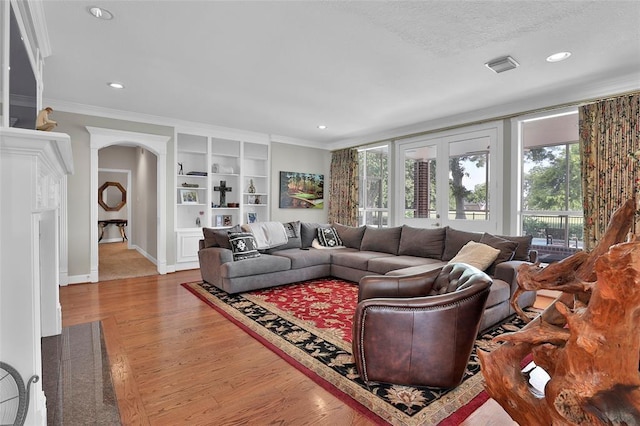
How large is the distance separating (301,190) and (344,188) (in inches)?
37.9

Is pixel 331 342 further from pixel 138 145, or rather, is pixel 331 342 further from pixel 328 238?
pixel 138 145

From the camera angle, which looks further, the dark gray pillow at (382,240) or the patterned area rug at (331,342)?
the dark gray pillow at (382,240)

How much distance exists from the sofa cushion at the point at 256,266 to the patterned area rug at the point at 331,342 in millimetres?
262

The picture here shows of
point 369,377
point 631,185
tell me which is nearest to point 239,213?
point 369,377

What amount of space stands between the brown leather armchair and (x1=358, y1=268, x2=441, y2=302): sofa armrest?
333 mm

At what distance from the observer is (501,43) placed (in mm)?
2803

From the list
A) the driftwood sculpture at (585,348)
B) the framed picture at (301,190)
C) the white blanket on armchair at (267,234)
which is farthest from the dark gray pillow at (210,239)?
the driftwood sculpture at (585,348)

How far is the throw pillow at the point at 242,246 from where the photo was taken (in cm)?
421

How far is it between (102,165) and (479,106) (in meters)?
8.59

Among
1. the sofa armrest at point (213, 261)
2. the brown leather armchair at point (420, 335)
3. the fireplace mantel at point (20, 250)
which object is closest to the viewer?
the fireplace mantel at point (20, 250)

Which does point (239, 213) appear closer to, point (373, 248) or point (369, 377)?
point (373, 248)

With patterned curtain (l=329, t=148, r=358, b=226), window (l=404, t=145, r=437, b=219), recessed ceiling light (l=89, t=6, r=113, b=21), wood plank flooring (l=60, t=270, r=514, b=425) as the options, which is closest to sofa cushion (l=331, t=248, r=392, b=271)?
window (l=404, t=145, r=437, b=219)

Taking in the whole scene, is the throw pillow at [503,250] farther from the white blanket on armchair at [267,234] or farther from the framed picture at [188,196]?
the framed picture at [188,196]

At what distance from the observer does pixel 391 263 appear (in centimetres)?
410
